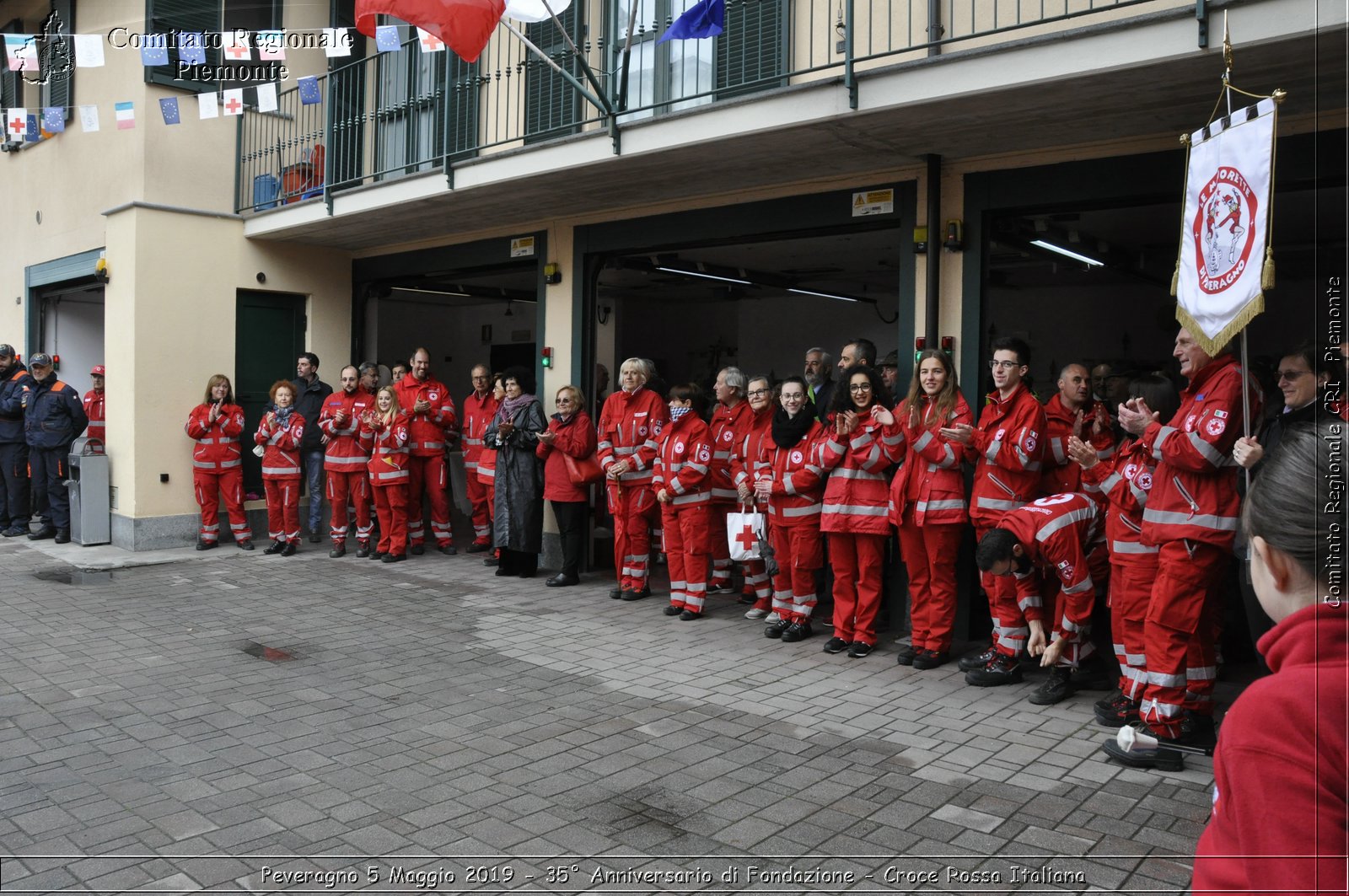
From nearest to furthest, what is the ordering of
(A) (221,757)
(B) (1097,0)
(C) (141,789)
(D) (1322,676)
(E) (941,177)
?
(D) (1322,676)
(C) (141,789)
(A) (221,757)
(B) (1097,0)
(E) (941,177)

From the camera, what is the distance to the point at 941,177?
25.1ft

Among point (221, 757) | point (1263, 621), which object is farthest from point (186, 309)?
point (1263, 621)

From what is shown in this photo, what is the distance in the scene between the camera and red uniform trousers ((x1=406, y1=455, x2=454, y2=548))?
1135 centimetres

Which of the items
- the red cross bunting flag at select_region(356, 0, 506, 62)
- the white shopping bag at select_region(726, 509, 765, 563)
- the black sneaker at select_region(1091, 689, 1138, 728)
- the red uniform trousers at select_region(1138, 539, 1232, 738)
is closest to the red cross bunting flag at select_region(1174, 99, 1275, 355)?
the red uniform trousers at select_region(1138, 539, 1232, 738)

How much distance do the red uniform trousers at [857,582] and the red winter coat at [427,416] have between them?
18.6 feet

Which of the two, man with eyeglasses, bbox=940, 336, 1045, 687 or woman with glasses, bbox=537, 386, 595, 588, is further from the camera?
woman with glasses, bbox=537, 386, 595, 588

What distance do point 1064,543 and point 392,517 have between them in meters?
7.38

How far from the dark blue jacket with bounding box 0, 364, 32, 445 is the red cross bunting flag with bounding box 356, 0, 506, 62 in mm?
7573

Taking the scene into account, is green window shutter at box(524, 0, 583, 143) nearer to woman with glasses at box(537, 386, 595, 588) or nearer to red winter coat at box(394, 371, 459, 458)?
woman with glasses at box(537, 386, 595, 588)

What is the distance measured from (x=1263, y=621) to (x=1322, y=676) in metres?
4.26

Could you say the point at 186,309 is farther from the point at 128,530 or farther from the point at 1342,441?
the point at 1342,441

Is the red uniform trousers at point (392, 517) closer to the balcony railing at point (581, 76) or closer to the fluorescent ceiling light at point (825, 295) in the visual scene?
the balcony railing at point (581, 76)

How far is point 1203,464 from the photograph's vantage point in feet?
15.9

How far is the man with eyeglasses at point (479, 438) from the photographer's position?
37.1ft
